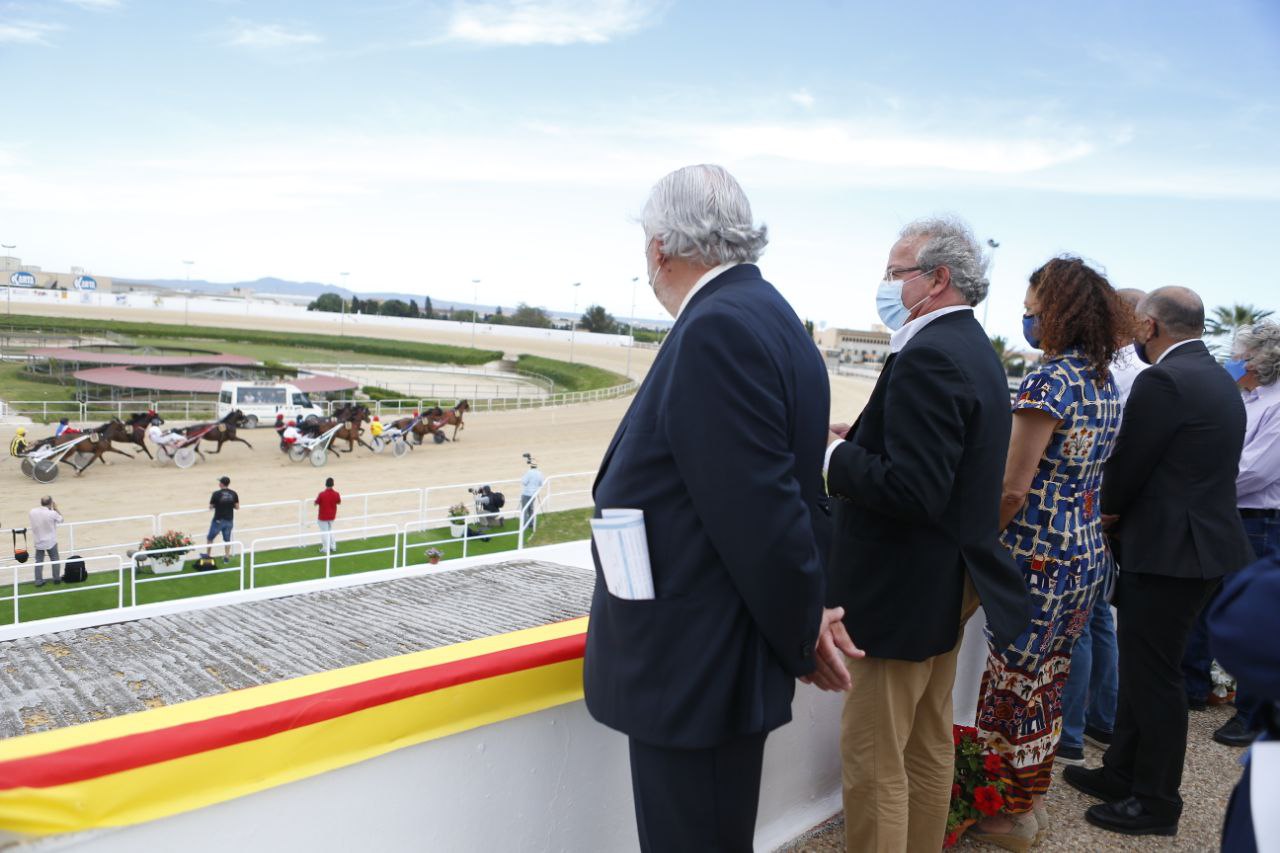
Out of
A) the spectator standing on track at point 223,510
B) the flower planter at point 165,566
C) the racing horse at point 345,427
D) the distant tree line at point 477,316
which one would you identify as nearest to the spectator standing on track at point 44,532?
the flower planter at point 165,566

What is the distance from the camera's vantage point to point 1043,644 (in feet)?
8.01

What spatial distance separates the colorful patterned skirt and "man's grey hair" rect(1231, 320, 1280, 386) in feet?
5.72

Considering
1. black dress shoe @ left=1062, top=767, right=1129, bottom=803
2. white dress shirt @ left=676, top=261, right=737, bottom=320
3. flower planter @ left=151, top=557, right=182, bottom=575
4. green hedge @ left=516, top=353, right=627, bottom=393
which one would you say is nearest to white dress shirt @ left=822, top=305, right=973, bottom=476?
white dress shirt @ left=676, top=261, right=737, bottom=320

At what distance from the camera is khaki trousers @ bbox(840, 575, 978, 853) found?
6.77 ft

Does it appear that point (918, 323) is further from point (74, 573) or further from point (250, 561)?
point (74, 573)

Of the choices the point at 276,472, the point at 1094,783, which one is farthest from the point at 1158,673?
the point at 276,472

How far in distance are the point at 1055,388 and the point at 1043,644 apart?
2.28 feet

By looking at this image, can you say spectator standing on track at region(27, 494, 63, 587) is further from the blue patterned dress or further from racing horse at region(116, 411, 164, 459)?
the blue patterned dress

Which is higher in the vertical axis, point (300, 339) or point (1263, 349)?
point (1263, 349)

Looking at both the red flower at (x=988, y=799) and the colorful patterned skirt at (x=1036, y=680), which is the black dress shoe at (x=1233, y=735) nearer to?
the colorful patterned skirt at (x=1036, y=680)

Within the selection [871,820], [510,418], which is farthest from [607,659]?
[510,418]

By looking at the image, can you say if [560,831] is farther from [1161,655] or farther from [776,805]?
[1161,655]

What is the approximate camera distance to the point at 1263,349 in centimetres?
370

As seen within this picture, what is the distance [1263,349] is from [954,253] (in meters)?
2.44
